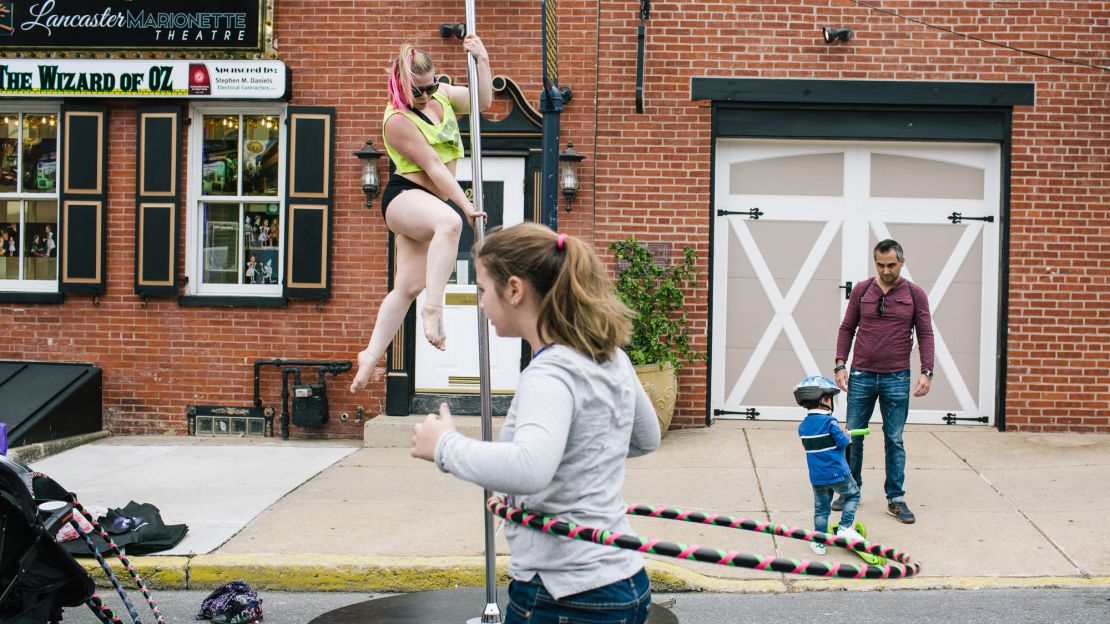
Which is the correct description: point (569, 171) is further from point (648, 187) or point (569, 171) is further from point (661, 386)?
point (661, 386)

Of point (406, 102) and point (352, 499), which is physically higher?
point (406, 102)

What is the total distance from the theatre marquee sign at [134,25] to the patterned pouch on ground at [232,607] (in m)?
6.16

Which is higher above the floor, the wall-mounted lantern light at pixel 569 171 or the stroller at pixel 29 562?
the wall-mounted lantern light at pixel 569 171

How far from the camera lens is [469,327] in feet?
34.9

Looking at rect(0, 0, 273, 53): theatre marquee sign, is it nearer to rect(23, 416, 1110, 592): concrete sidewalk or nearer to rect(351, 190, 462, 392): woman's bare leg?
rect(23, 416, 1110, 592): concrete sidewalk

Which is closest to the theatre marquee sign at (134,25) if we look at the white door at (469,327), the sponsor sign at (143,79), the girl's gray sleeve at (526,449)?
the sponsor sign at (143,79)

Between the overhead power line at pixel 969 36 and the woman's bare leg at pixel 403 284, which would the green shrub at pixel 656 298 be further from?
the woman's bare leg at pixel 403 284

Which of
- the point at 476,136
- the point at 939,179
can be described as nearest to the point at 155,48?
the point at 476,136

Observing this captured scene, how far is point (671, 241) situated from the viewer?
34.0 feet

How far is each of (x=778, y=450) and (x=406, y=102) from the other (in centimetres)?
578

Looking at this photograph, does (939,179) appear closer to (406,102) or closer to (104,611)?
(406,102)

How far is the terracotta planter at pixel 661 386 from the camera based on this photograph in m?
9.63

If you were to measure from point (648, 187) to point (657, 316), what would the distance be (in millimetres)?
1268

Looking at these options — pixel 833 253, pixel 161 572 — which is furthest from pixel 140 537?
pixel 833 253
